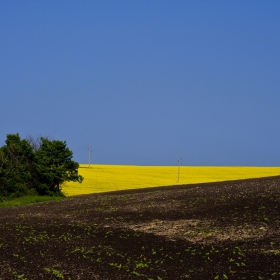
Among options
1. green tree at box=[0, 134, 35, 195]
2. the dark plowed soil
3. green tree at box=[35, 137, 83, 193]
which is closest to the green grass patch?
green tree at box=[0, 134, 35, 195]

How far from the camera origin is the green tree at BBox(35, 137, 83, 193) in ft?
163

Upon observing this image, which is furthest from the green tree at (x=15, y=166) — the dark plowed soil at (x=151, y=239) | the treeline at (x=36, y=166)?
the dark plowed soil at (x=151, y=239)

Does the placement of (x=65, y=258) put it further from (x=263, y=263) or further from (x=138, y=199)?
(x=138, y=199)

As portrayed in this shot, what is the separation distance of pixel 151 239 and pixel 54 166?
2962cm

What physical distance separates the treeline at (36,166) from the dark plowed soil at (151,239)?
1474 centimetres

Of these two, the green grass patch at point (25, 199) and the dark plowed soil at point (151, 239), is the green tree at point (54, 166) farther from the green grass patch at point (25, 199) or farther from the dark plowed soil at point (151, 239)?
the dark plowed soil at point (151, 239)

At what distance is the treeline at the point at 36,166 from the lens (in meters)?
48.2

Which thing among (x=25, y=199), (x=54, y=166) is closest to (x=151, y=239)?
(x=25, y=199)

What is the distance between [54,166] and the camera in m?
50.1

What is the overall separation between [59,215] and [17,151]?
21.7 meters

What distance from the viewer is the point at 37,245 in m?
21.3

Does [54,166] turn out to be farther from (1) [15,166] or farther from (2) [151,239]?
(2) [151,239]

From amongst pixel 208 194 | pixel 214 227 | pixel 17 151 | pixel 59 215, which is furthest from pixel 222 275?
pixel 17 151

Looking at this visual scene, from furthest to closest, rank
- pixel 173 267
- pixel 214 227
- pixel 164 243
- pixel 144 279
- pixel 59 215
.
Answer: pixel 59 215 → pixel 214 227 → pixel 164 243 → pixel 173 267 → pixel 144 279
